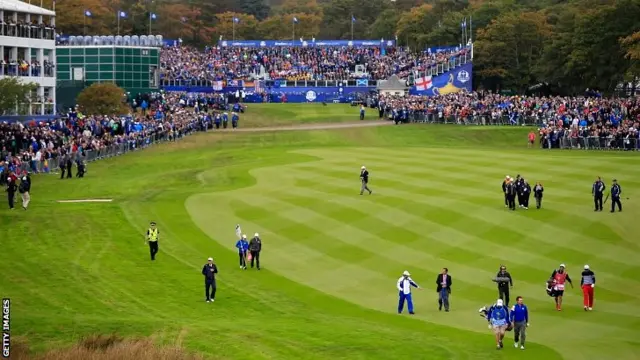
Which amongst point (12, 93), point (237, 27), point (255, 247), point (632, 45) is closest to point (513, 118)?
point (632, 45)

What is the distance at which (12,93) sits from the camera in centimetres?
7919

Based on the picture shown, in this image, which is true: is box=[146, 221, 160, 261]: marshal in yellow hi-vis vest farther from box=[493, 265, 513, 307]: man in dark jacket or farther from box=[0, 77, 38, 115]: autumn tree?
box=[0, 77, 38, 115]: autumn tree

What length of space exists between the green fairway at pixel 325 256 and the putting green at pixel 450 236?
0.11 meters

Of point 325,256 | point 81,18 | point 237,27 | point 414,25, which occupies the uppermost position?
point 237,27

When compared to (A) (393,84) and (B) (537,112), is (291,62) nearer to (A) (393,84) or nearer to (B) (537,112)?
(A) (393,84)

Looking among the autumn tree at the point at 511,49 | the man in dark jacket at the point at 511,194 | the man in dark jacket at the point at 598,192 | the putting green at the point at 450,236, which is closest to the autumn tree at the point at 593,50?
the autumn tree at the point at 511,49

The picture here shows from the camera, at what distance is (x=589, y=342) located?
1281 inches

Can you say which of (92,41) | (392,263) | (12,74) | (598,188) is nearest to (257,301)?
(392,263)

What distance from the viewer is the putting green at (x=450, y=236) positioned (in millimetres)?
36562

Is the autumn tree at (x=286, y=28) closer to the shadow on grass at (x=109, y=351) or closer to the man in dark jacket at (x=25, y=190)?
the man in dark jacket at (x=25, y=190)

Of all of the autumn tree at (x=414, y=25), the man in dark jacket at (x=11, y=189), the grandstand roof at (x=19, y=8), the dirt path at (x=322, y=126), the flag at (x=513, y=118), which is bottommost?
the man in dark jacket at (x=11, y=189)

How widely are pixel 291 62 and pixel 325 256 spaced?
91647 millimetres

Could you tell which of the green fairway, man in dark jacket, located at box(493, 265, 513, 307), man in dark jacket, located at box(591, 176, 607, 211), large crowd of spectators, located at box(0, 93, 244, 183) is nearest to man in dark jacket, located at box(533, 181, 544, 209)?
the green fairway

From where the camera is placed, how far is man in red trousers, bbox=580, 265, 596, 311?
3591cm
